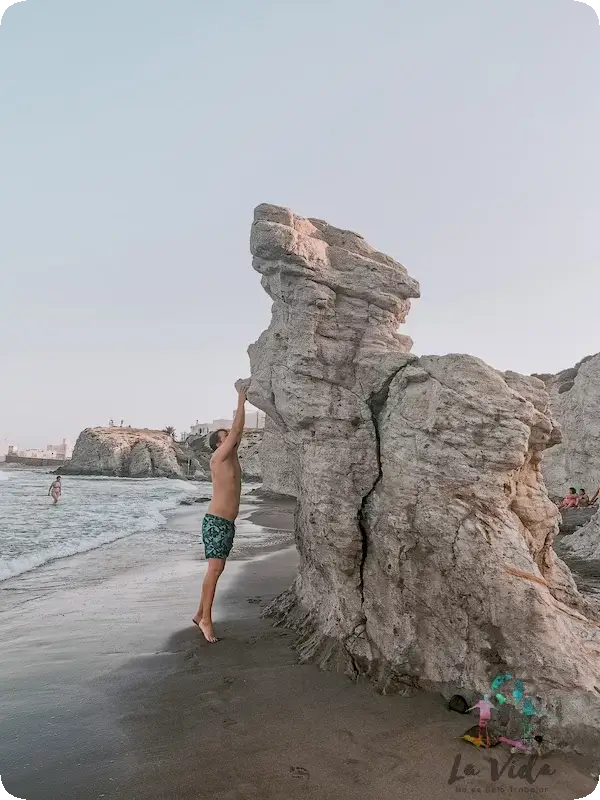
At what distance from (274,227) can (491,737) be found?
14.7 feet

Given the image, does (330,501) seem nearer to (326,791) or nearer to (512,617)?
(512,617)

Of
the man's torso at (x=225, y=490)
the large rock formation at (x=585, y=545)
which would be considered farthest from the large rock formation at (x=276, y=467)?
the man's torso at (x=225, y=490)

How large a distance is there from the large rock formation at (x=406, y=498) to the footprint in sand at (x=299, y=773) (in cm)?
113

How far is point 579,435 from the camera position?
61.4ft

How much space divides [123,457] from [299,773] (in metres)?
60.6

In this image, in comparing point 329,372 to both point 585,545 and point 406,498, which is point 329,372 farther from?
point 585,545

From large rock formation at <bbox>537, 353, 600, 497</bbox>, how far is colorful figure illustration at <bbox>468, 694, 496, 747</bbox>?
16971mm

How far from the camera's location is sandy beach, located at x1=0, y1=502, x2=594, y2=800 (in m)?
2.65

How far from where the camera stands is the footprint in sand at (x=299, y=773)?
271cm

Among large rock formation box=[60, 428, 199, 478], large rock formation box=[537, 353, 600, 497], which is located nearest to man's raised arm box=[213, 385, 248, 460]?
large rock formation box=[537, 353, 600, 497]

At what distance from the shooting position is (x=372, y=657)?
396cm

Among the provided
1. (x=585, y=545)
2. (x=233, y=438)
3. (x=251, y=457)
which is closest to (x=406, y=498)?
(x=233, y=438)

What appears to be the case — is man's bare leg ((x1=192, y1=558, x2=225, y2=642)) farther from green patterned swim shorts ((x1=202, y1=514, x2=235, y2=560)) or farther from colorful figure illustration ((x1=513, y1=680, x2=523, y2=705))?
colorful figure illustration ((x1=513, y1=680, x2=523, y2=705))

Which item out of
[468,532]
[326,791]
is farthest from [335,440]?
[326,791]
